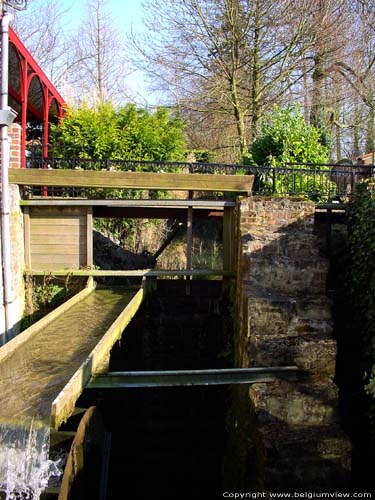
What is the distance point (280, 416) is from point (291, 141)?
6.78 meters

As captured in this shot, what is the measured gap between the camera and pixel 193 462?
6586mm

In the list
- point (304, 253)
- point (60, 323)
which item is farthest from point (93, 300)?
point (304, 253)

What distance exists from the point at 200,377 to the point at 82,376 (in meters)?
1.24

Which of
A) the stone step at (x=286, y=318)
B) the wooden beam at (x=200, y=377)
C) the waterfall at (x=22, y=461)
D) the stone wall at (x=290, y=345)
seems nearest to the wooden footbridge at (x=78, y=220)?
the stone wall at (x=290, y=345)

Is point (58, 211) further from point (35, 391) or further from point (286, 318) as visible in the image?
point (286, 318)

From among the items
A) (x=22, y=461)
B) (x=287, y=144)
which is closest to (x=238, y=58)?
(x=287, y=144)

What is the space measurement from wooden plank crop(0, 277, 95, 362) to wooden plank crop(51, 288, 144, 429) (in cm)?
97

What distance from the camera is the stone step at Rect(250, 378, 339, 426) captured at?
417 centimetres

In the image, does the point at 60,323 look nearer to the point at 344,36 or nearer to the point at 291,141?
the point at 291,141

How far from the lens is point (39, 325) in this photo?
537 cm

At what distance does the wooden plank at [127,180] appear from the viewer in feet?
22.8

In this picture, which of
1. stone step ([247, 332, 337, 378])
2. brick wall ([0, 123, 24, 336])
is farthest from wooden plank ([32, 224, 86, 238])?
stone step ([247, 332, 337, 378])

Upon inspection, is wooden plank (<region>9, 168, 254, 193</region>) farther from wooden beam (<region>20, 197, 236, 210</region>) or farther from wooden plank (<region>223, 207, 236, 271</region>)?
wooden plank (<region>223, 207, 236, 271</region>)

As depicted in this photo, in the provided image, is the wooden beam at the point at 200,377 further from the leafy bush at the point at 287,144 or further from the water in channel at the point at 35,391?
the leafy bush at the point at 287,144
